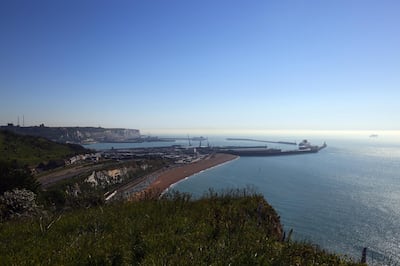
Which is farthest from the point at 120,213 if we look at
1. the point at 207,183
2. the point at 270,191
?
the point at 207,183

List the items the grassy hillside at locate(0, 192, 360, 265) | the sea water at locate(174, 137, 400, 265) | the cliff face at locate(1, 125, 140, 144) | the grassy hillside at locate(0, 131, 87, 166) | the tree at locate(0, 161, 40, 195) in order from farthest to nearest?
the cliff face at locate(1, 125, 140, 144) → the grassy hillside at locate(0, 131, 87, 166) → the sea water at locate(174, 137, 400, 265) → the tree at locate(0, 161, 40, 195) → the grassy hillside at locate(0, 192, 360, 265)

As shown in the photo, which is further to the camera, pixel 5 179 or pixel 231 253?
pixel 5 179

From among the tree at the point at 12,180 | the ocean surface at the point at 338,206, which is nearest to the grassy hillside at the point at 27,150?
the ocean surface at the point at 338,206

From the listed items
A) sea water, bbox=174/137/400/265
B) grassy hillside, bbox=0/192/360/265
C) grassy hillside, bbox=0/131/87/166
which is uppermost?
grassy hillside, bbox=0/192/360/265

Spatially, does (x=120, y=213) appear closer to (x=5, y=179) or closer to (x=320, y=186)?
(x=5, y=179)

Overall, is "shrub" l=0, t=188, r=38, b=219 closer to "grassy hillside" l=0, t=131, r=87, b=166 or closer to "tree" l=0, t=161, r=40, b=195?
"tree" l=0, t=161, r=40, b=195

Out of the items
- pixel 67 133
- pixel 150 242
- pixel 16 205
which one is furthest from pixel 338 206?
pixel 67 133

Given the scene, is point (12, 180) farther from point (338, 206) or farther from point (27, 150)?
point (27, 150)

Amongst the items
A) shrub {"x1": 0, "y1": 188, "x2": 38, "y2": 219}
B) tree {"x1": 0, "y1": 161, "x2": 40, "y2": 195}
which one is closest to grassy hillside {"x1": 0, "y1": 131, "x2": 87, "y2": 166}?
tree {"x1": 0, "y1": 161, "x2": 40, "y2": 195}
